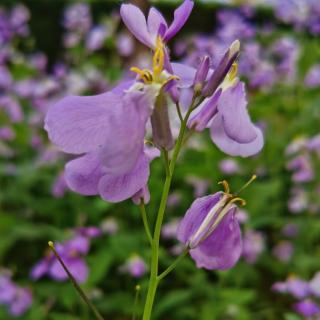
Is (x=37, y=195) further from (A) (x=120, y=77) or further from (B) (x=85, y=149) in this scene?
(B) (x=85, y=149)

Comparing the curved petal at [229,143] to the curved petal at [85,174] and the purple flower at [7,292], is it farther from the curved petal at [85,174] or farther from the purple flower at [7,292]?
the purple flower at [7,292]

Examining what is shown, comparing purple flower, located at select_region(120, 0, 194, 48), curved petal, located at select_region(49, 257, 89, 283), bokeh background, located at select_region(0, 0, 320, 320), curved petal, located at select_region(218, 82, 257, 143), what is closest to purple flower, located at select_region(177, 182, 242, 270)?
curved petal, located at select_region(218, 82, 257, 143)

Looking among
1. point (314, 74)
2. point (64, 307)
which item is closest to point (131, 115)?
point (64, 307)

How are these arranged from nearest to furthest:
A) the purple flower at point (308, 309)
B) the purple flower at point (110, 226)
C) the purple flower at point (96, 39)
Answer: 1. the purple flower at point (308, 309)
2. the purple flower at point (110, 226)
3. the purple flower at point (96, 39)

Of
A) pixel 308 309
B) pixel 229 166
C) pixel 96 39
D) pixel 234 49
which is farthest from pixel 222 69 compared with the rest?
pixel 96 39

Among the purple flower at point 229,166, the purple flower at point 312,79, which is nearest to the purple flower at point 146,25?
the purple flower at point 229,166

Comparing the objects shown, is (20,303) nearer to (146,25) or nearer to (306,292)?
(306,292)

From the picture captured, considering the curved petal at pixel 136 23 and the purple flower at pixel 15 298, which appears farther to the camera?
the purple flower at pixel 15 298
